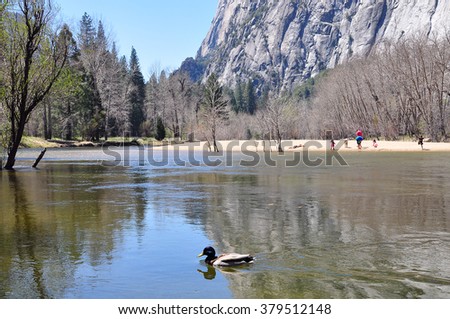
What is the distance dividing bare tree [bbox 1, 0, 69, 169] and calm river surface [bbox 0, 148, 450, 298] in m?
12.7

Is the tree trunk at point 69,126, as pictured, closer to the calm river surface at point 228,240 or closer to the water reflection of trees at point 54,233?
the water reflection of trees at point 54,233

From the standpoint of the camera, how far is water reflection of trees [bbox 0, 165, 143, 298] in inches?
357

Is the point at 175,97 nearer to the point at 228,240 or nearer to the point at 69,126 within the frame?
the point at 69,126

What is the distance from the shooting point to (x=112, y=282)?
891cm

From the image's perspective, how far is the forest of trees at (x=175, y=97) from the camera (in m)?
35.3

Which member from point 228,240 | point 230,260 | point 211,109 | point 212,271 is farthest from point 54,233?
point 211,109

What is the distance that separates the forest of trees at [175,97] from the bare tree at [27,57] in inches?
3.5

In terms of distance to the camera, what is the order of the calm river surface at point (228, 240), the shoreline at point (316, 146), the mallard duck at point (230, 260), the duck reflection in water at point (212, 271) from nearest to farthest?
the calm river surface at point (228, 240) → the duck reflection in water at point (212, 271) → the mallard duck at point (230, 260) → the shoreline at point (316, 146)

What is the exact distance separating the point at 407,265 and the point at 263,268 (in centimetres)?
269

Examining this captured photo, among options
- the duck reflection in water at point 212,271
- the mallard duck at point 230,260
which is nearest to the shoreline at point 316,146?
the mallard duck at point 230,260

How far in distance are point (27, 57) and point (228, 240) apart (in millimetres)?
25812

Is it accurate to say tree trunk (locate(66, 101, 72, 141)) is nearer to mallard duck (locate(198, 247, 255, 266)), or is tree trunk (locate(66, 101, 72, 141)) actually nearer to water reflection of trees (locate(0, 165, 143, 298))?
water reflection of trees (locate(0, 165, 143, 298))

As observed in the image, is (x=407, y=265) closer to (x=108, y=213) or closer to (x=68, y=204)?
(x=108, y=213)
